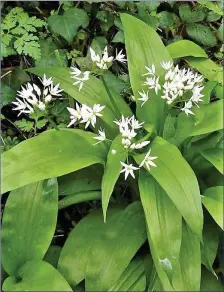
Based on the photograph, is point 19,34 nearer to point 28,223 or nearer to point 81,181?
point 81,181

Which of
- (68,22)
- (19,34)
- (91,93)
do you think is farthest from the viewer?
(68,22)

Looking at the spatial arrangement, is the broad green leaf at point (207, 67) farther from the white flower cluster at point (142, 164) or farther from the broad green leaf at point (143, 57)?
the white flower cluster at point (142, 164)

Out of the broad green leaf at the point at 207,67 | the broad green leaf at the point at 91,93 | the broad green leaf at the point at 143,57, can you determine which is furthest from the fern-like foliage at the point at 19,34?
the broad green leaf at the point at 207,67

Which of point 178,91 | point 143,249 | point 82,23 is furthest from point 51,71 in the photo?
point 143,249

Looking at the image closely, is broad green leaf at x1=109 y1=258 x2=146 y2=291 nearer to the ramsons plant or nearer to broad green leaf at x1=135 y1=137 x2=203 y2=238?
the ramsons plant

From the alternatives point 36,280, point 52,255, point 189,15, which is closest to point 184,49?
point 189,15
